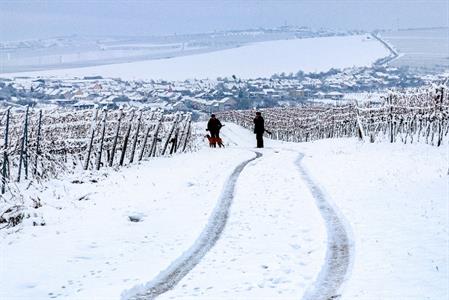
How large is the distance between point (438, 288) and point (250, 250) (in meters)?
3.39

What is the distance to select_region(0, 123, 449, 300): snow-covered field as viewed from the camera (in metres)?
7.78

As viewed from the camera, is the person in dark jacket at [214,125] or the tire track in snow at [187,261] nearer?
the tire track in snow at [187,261]

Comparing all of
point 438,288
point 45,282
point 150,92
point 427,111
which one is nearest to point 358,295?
point 438,288

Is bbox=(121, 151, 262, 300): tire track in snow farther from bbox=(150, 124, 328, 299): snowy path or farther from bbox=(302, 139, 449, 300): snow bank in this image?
bbox=(302, 139, 449, 300): snow bank

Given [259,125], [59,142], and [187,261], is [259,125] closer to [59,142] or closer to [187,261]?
[59,142]

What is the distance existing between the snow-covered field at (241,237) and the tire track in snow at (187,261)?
0.26 feet

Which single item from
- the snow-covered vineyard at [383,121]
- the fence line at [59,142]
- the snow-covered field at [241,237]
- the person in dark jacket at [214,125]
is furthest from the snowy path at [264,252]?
the person in dark jacket at [214,125]

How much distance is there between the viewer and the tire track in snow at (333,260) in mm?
7422

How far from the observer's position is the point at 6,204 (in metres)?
12.4

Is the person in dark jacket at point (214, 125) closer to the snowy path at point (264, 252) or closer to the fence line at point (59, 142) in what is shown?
the fence line at point (59, 142)

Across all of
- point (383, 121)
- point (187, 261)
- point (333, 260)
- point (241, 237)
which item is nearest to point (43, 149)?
point (241, 237)

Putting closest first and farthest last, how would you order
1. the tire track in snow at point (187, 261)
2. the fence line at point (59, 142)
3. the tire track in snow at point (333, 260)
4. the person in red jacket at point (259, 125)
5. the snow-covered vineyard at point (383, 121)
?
1. the tire track in snow at point (333, 260)
2. the tire track in snow at point (187, 261)
3. the fence line at point (59, 142)
4. the snow-covered vineyard at point (383, 121)
5. the person in red jacket at point (259, 125)

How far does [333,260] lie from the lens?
8828 millimetres

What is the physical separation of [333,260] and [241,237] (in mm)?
2174
